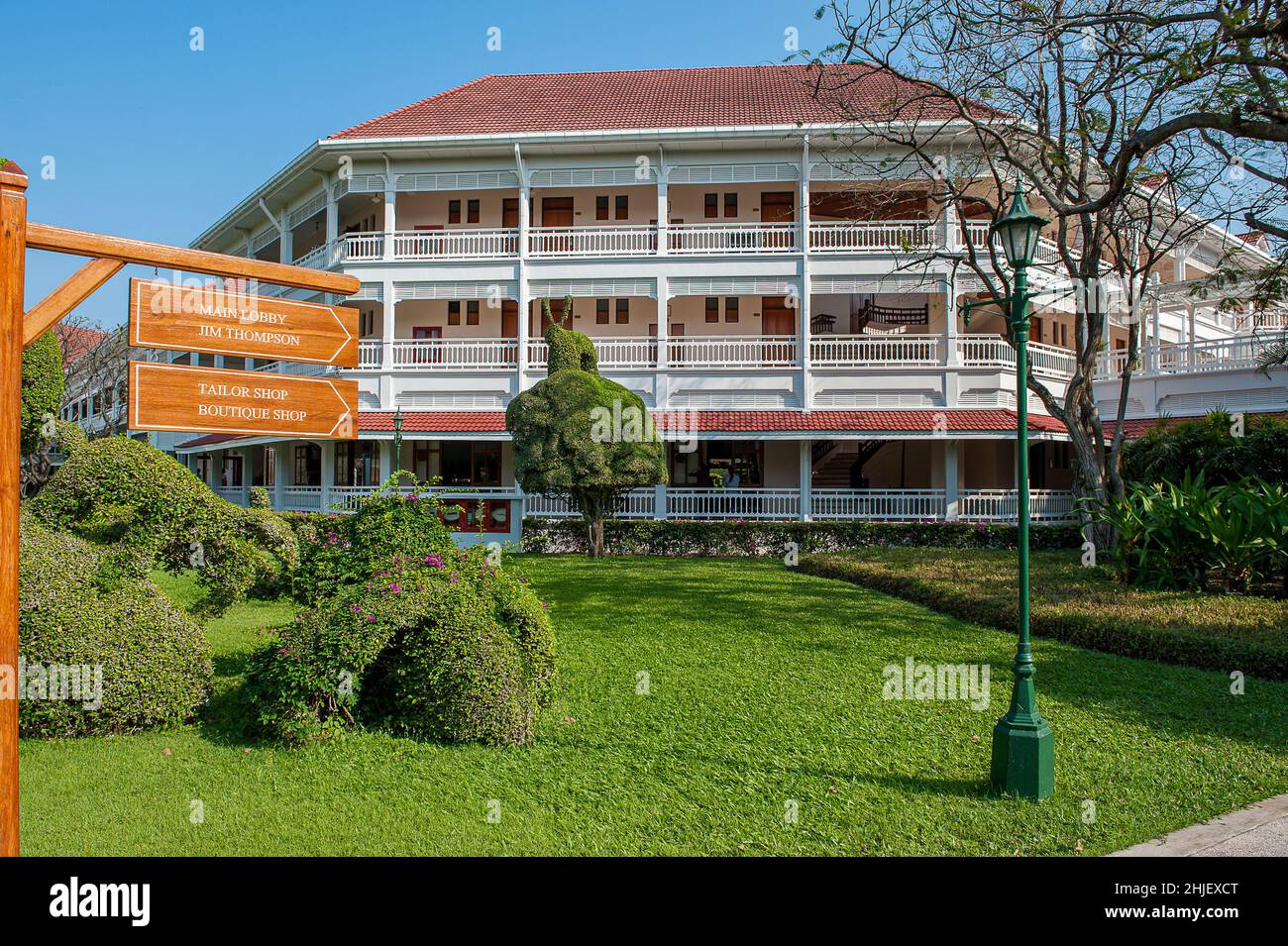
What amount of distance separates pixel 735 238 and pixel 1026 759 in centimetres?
2014

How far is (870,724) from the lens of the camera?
671 centimetres

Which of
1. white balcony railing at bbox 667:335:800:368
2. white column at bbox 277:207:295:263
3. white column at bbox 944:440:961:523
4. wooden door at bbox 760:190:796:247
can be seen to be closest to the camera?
white column at bbox 944:440:961:523

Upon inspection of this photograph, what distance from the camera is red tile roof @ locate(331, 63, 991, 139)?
921 inches

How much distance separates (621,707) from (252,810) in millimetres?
3074

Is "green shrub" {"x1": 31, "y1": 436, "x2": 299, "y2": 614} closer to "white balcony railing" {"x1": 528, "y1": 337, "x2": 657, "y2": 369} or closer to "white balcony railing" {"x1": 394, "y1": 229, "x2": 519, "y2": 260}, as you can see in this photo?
"white balcony railing" {"x1": 528, "y1": 337, "x2": 657, "y2": 369}

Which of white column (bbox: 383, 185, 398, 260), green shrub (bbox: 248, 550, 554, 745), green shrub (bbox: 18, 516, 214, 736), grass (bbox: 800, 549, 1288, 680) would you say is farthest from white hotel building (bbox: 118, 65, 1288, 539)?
green shrub (bbox: 18, 516, 214, 736)

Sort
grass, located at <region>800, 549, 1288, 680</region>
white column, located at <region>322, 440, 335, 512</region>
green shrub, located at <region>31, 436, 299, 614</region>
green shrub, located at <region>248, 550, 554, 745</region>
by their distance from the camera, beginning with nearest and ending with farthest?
green shrub, located at <region>248, 550, 554, 745</region>
green shrub, located at <region>31, 436, 299, 614</region>
grass, located at <region>800, 549, 1288, 680</region>
white column, located at <region>322, 440, 335, 512</region>

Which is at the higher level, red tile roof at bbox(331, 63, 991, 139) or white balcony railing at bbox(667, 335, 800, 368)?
red tile roof at bbox(331, 63, 991, 139)

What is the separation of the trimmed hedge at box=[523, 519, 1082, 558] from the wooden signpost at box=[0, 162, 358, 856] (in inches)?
634

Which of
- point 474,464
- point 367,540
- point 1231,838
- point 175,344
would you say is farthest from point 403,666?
point 474,464

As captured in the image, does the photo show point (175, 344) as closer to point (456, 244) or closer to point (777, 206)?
point (456, 244)

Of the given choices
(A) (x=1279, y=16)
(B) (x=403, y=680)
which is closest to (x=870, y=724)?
(B) (x=403, y=680)

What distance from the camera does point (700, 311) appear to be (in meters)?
25.5
